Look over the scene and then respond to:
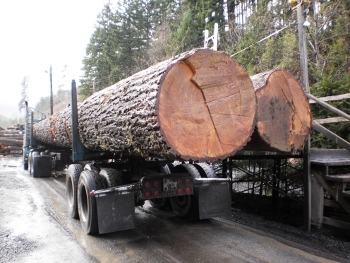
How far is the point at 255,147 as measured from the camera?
4586 mm

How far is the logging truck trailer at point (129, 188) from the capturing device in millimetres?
4548

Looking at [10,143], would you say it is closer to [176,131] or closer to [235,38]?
[235,38]

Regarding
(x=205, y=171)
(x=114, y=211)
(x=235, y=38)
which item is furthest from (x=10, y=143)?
(x=114, y=211)

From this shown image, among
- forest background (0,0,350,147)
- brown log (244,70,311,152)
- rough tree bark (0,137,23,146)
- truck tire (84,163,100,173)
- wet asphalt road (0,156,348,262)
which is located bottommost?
wet asphalt road (0,156,348,262)

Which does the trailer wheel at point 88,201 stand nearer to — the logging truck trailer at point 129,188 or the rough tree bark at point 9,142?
the logging truck trailer at point 129,188

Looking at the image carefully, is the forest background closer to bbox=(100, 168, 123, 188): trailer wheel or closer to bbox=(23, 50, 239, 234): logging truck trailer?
bbox=(23, 50, 239, 234): logging truck trailer

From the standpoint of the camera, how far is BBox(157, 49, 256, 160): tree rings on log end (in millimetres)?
3184

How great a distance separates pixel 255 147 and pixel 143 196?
1848mm

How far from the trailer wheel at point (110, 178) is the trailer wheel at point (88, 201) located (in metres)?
0.14

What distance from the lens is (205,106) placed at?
3.39 metres

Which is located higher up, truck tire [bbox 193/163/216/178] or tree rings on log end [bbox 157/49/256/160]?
tree rings on log end [bbox 157/49/256/160]

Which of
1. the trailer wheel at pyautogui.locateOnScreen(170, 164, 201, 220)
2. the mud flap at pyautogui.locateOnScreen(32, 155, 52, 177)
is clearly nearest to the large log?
the trailer wheel at pyautogui.locateOnScreen(170, 164, 201, 220)

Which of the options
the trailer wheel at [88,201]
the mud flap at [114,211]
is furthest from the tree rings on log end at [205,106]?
the trailer wheel at [88,201]

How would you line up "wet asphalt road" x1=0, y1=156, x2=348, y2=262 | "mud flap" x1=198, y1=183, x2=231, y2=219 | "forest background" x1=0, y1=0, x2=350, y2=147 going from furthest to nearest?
"forest background" x1=0, y1=0, x2=350, y2=147 < "mud flap" x1=198, y1=183, x2=231, y2=219 < "wet asphalt road" x1=0, y1=156, x2=348, y2=262
